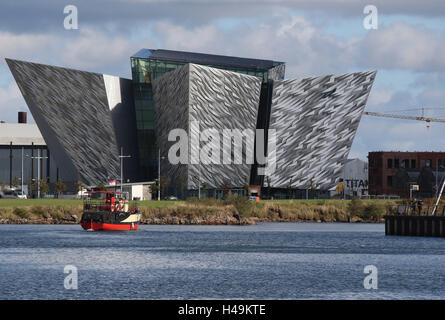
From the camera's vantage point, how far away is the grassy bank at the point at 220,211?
293 ft

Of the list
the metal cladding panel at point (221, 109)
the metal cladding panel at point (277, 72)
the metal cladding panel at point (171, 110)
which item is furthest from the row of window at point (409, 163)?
the metal cladding panel at point (171, 110)

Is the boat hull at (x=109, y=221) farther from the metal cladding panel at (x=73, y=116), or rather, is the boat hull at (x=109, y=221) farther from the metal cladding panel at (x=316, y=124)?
the metal cladding panel at (x=316, y=124)

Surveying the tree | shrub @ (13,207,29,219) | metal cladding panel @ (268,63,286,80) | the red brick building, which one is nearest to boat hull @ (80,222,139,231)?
shrub @ (13,207,29,219)

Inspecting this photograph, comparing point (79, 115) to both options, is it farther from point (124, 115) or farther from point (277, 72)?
point (277, 72)

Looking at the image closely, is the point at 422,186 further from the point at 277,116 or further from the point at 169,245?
the point at 169,245

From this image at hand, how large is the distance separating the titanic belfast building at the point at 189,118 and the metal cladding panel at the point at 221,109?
146mm

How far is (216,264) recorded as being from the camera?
50656mm

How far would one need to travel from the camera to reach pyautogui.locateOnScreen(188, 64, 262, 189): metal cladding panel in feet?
391

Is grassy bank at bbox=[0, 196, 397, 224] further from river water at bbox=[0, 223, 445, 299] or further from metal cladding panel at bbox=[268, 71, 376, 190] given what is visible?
metal cladding panel at bbox=[268, 71, 376, 190]

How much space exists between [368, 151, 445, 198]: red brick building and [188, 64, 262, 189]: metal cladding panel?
→ 41.2m
